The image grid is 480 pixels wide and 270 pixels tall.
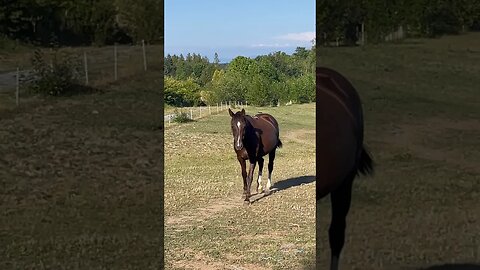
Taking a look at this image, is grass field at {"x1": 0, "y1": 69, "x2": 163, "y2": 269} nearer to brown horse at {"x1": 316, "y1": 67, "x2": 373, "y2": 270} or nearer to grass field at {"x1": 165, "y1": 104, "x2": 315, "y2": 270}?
brown horse at {"x1": 316, "y1": 67, "x2": 373, "y2": 270}

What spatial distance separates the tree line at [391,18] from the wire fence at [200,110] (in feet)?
5.75

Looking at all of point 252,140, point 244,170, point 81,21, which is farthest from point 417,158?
point 244,170

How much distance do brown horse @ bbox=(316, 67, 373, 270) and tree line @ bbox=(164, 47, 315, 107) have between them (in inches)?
53.2

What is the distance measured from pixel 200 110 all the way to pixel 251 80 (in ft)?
1.83

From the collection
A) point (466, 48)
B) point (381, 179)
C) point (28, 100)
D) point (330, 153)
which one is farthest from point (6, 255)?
point (466, 48)

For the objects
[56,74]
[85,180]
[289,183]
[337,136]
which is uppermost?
[56,74]

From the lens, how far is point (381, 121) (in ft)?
9.50

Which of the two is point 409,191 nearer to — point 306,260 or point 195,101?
point 306,260

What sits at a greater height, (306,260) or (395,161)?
(395,161)

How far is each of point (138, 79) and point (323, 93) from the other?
1.04 m

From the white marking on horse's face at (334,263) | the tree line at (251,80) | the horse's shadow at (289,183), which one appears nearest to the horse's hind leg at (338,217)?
the white marking on horse's face at (334,263)

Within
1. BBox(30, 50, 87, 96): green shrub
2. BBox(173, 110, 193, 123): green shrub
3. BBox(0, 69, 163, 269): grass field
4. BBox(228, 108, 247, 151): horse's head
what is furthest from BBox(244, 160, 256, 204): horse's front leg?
BBox(30, 50, 87, 96): green shrub

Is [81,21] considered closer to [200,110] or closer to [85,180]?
[85,180]

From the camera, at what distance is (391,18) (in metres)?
2.92
